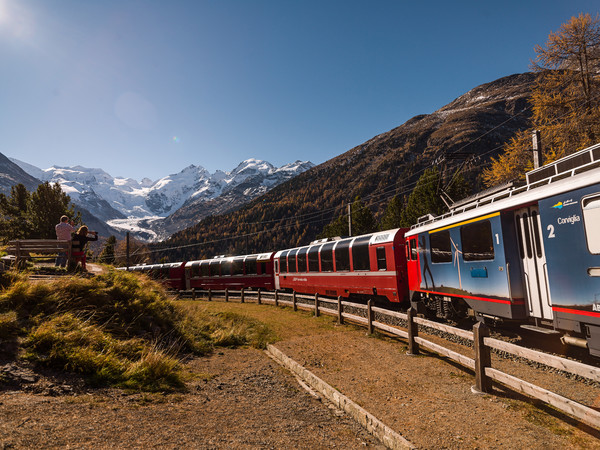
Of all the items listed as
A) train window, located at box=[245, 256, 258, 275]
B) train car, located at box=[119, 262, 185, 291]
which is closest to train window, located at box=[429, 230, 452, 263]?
train window, located at box=[245, 256, 258, 275]

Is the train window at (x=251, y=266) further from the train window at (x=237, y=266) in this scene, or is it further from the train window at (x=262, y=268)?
the train window at (x=237, y=266)

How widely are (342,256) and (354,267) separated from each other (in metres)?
1.13

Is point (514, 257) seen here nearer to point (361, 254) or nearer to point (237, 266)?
point (361, 254)

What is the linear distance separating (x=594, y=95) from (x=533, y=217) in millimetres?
18224

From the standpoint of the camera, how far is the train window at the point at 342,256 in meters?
16.6

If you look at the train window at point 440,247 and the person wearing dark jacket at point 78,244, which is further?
the person wearing dark jacket at point 78,244

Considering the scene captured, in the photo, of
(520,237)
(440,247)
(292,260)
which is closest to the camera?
(520,237)

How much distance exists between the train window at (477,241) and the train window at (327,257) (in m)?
9.31

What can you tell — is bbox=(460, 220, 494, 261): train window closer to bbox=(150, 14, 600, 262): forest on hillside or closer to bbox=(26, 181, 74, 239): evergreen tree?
Answer: bbox=(150, 14, 600, 262): forest on hillside

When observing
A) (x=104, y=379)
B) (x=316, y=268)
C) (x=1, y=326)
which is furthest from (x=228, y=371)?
(x=316, y=268)

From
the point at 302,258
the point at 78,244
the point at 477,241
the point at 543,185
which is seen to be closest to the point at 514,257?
the point at 477,241

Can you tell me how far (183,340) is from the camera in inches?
352

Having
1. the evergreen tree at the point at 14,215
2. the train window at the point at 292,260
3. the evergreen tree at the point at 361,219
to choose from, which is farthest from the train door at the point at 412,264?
the evergreen tree at the point at 361,219

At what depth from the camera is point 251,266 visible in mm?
26953
